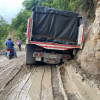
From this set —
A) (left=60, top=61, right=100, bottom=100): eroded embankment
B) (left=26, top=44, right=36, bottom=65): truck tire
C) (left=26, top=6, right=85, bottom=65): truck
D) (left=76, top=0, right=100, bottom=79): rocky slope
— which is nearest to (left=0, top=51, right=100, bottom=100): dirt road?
(left=60, top=61, right=100, bottom=100): eroded embankment

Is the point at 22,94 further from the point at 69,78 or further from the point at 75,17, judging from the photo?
the point at 75,17

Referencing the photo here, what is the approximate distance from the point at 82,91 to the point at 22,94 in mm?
1702

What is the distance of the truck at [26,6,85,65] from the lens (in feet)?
16.7

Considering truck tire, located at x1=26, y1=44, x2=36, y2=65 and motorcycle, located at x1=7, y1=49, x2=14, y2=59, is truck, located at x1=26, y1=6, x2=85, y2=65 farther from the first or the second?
motorcycle, located at x1=7, y1=49, x2=14, y2=59

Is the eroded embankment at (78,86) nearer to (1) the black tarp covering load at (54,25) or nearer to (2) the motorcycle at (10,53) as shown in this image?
(1) the black tarp covering load at (54,25)

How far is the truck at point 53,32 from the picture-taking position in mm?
5094

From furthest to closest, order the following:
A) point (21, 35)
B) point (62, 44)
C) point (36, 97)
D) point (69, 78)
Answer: point (21, 35) < point (62, 44) < point (69, 78) < point (36, 97)

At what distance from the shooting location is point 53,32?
17.4 ft

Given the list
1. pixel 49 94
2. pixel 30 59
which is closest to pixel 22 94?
pixel 49 94

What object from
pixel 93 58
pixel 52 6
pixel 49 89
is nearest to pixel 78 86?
pixel 49 89

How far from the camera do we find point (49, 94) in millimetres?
2988

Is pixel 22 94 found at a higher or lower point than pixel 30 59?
lower

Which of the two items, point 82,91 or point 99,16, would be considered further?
point 99,16

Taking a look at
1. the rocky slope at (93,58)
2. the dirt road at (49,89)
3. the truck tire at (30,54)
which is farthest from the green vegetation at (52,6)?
the dirt road at (49,89)
